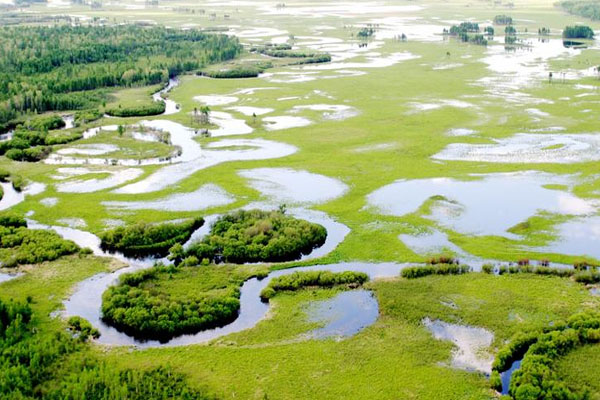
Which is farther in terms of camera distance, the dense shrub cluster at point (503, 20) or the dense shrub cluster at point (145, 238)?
the dense shrub cluster at point (503, 20)

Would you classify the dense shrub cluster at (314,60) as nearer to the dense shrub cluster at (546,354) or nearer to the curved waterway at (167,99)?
the curved waterway at (167,99)

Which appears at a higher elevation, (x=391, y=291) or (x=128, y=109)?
(x=128, y=109)

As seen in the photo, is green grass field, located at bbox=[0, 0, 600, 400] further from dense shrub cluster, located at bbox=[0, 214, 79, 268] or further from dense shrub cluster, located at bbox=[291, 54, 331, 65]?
dense shrub cluster, located at bbox=[291, 54, 331, 65]

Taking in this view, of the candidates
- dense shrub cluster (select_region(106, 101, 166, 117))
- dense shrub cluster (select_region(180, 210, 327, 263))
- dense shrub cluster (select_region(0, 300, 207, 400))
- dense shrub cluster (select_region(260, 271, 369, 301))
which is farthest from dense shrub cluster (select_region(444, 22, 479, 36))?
dense shrub cluster (select_region(0, 300, 207, 400))

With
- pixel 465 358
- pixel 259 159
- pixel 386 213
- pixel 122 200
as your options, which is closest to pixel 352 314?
pixel 465 358

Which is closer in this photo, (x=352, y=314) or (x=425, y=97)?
(x=352, y=314)

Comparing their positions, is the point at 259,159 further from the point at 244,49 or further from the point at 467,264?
the point at 244,49

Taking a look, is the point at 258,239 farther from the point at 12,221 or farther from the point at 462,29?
the point at 462,29

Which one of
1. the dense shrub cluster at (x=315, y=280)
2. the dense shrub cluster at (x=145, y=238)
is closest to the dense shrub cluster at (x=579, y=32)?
the dense shrub cluster at (x=315, y=280)
